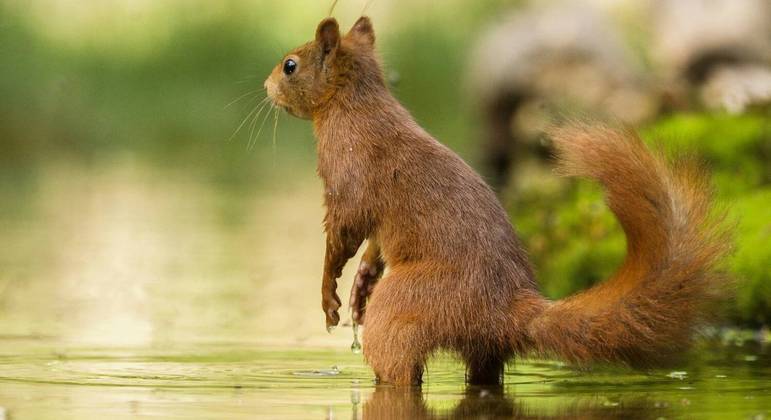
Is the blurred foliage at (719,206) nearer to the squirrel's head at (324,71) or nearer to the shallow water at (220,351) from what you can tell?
the shallow water at (220,351)

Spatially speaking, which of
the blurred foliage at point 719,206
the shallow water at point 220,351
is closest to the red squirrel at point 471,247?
the shallow water at point 220,351

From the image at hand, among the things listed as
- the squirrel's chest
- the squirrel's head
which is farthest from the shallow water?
the squirrel's head

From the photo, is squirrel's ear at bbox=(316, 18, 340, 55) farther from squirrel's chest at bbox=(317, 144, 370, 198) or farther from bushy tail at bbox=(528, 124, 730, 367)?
bushy tail at bbox=(528, 124, 730, 367)

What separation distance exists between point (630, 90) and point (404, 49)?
11.7 m

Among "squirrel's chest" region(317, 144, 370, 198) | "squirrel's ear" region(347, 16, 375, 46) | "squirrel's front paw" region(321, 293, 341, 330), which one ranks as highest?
"squirrel's ear" region(347, 16, 375, 46)

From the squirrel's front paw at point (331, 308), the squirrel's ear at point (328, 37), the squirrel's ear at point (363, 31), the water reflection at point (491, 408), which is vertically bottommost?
the water reflection at point (491, 408)

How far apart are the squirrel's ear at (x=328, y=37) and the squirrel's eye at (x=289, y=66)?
0.16m

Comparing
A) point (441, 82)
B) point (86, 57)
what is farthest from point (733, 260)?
point (86, 57)

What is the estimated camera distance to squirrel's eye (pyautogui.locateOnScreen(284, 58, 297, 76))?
24.7 feet

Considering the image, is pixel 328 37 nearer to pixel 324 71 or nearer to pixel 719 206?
pixel 324 71

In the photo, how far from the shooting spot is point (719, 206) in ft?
29.7

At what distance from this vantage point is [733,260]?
9297 mm

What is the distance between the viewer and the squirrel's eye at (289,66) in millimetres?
7527

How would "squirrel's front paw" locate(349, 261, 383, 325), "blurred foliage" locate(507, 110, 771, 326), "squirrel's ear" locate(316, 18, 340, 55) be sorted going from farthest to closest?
"blurred foliage" locate(507, 110, 771, 326) < "squirrel's ear" locate(316, 18, 340, 55) < "squirrel's front paw" locate(349, 261, 383, 325)
